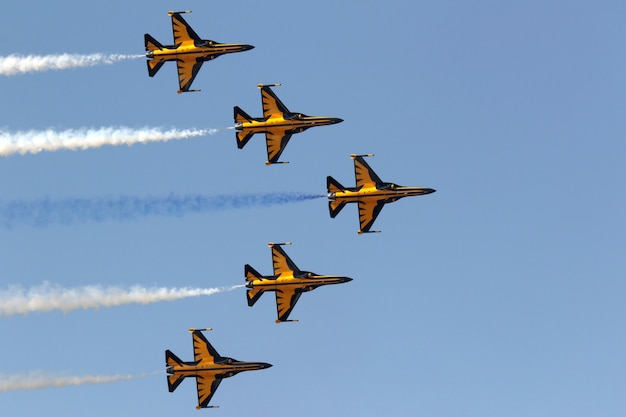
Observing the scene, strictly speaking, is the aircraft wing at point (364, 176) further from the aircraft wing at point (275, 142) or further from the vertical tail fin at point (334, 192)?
the aircraft wing at point (275, 142)

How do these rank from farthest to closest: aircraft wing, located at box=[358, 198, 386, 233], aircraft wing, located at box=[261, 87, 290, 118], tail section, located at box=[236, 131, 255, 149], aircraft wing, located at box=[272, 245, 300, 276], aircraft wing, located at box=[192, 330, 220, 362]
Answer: aircraft wing, located at box=[272, 245, 300, 276] → aircraft wing, located at box=[358, 198, 386, 233] → aircraft wing, located at box=[261, 87, 290, 118] → tail section, located at box=[236, 131, 255, 149] → aircraft wing, located at box=[192, 330, 220, 362]

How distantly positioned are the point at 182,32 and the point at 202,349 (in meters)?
32.6

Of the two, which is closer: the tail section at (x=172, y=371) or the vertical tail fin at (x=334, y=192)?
the tail section at (x=172, y=371)

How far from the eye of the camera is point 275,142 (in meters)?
140

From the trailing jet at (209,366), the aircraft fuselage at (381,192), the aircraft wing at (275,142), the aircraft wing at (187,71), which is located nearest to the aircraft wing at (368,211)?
the aircraft fuselage at (381,192)

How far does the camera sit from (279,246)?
468 ft

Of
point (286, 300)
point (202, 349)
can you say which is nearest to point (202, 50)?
point (286, 300)

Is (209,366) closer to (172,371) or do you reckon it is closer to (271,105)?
(172,371)

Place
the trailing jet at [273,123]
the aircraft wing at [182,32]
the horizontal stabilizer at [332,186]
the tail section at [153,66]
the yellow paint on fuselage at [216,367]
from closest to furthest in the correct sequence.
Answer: the tail section at [153,66] → the yellow paint on fuselage at [216,367] → the aircraft wing at [182,32] → the trailing jet at [273,123] → the horizontal stabilizer at [332,186]

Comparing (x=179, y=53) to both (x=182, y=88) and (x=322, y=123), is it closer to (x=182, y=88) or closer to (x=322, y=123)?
(x=182, y=88)

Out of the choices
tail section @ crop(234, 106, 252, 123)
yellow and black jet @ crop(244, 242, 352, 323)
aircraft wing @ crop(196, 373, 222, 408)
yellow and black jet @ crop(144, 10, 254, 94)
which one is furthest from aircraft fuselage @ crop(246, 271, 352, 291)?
yellow and black jet @ crop(144, 10, 254, 94)

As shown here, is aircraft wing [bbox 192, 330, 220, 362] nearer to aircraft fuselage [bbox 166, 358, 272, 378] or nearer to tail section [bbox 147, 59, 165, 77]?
aircraft fuselage [bbox 166, 358, 272, 378]

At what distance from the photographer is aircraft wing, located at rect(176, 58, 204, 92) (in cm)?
13812

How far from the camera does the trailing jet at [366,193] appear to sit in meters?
140
